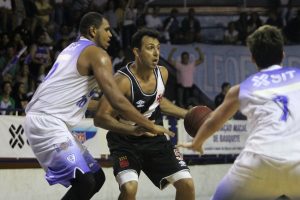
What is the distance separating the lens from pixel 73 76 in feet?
19.1

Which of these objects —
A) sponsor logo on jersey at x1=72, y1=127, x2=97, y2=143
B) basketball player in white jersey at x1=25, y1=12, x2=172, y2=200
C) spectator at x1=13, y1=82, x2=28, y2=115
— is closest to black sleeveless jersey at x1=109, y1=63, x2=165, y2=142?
basketball player in white jersey at x1=25, y1=12, x2=172, y2=200

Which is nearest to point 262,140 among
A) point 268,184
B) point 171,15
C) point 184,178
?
point 268,184

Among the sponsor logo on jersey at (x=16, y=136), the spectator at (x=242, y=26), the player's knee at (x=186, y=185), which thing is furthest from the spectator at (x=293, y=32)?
the player's knee at (x=186, y=185)

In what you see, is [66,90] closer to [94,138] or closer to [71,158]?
[71,158]

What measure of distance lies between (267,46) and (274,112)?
0.44m

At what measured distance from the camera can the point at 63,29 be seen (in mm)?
14547

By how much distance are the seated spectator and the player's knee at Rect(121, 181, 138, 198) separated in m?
10.3

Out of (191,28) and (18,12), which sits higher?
(18,12)

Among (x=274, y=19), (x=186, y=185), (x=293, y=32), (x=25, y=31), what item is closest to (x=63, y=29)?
(x=25, y=31)

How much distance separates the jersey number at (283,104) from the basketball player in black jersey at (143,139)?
242 centimetres

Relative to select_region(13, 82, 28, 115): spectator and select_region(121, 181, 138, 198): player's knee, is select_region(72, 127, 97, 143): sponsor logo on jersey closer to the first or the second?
select_region(13, 82, 28, 115): spectator

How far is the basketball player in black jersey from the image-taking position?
21.6ft

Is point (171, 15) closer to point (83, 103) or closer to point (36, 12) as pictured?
point (36, 12)

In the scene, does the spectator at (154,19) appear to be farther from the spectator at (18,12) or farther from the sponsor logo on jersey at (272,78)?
the sponsor logo on jersey at (272,78)
